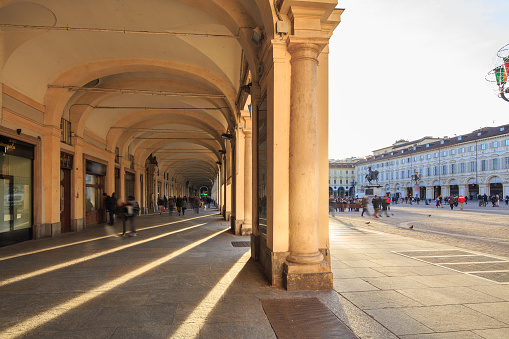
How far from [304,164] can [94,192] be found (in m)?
13.7

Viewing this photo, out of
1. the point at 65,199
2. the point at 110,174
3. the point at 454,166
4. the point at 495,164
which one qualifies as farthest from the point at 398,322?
the point at 454,166

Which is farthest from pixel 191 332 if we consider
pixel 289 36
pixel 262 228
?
pixel 289 36

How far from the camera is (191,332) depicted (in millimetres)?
3254

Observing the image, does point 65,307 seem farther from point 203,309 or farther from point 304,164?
point 304,164

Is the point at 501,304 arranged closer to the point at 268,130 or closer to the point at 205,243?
the point at 268,130

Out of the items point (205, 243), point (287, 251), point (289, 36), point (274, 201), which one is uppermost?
point (289, 36)

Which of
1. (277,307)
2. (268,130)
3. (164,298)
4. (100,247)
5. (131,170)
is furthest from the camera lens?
(131,170)

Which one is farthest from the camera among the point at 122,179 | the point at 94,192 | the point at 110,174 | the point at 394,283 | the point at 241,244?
the point at 122,179

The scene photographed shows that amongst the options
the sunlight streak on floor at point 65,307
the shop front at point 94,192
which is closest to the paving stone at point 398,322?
the sunlight streak on floor at point 65,307

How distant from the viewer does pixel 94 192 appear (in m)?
15.6

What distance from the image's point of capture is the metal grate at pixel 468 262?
18.4ft

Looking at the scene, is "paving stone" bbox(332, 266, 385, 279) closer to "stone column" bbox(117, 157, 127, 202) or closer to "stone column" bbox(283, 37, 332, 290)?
"stone column" bbox(283, 37, 332, 290)

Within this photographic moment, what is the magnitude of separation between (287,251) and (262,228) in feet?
3.91

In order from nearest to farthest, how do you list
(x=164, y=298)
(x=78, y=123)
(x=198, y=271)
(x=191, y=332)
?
(x=191, y=332) < (x=164, y=298) < (x=198, y=271) < (x=78, y=123)
